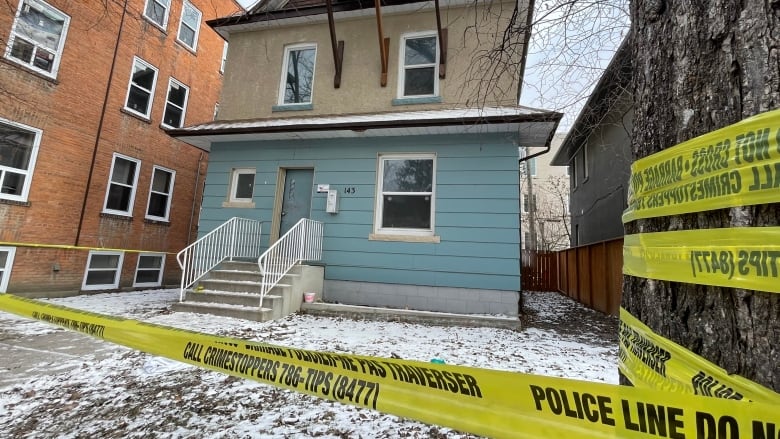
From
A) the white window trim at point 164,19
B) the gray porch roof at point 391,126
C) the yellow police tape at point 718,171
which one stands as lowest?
the yellow police tape at point 718,171

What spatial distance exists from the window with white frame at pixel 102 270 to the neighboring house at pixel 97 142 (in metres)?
0.03

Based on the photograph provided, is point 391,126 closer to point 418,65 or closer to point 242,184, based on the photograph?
point 418,65

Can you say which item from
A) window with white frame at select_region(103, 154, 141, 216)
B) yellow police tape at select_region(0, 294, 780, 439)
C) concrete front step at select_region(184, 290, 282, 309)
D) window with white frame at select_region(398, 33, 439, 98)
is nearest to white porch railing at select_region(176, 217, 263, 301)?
concrete front step at select_region(184, 290, 282, 309)

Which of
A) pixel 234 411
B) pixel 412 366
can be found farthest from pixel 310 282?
pixel 412 366

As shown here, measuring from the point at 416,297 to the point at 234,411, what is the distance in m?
4.29

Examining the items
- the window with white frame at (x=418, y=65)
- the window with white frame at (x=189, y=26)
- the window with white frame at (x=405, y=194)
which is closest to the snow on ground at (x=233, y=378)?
the window with white frame at (x=405, y=194)

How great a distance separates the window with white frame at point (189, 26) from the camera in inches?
458

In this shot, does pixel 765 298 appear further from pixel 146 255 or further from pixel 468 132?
pixel 146 255

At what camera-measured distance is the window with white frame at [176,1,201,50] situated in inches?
458

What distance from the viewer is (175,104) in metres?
11.5

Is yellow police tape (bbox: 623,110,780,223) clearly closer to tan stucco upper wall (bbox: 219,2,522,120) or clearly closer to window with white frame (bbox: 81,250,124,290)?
tan stucco upper wall (bbox: 219,2,522,120)

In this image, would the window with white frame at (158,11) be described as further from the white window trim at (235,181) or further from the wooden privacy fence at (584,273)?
the wooden privacy fence at (584,273)

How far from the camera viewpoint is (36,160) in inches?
311

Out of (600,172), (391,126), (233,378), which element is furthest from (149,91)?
(600,172)
